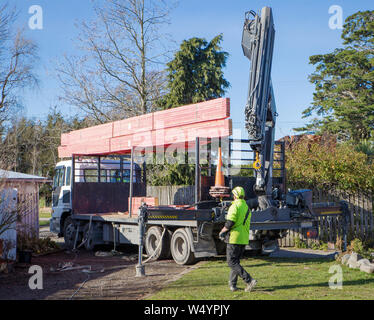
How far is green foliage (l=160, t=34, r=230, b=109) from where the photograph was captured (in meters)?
27.0

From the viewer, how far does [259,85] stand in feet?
35.3

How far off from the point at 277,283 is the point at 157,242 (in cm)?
446

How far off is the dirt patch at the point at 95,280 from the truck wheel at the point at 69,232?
3.05 metres

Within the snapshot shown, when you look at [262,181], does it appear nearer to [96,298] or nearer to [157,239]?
[157,239]

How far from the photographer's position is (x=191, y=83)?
1085 inches

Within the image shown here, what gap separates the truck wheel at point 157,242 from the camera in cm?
1231

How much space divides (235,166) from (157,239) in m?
2.82

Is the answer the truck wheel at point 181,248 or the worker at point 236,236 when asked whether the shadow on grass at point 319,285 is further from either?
the truck wheel at point 181,248

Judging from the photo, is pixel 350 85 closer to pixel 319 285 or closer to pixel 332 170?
pixel 332 170

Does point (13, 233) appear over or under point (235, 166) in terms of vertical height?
under

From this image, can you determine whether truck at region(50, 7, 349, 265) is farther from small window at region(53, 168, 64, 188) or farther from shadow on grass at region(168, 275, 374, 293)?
small window at region(53, 168, 64, 188)

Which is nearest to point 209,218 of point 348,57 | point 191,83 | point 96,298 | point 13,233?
point 96,298
